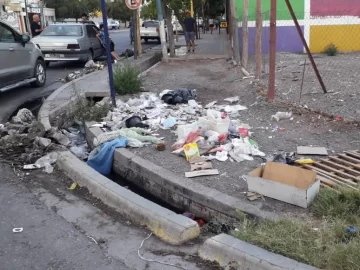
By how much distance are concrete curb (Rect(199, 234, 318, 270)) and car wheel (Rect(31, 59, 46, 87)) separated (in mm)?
8770

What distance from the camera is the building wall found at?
17125 mm

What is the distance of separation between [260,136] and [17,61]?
6258 mm

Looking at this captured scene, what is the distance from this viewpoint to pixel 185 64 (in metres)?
16.2

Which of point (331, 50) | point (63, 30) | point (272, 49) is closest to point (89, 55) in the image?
point (63, 30)

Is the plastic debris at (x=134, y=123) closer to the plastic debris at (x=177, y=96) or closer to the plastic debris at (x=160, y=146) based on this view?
the plastic debris at (x=160, y=146)

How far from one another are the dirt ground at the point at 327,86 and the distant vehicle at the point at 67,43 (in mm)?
6721

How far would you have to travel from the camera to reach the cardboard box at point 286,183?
412cm

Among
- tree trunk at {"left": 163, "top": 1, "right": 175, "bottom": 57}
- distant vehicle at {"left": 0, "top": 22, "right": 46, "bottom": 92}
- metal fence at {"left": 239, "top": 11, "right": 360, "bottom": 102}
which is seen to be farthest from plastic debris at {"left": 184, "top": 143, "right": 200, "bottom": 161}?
tree trunk at {"left": 163, "top": 1, "right": 175, "bottom": 57}

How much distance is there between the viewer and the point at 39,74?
11.5m

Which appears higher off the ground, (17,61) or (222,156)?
(17,61)

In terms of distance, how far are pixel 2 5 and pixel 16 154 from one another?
38143mm

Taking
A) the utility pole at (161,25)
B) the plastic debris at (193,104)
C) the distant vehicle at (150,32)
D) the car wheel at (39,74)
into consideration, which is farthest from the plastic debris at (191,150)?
the distant vehicle at (150,32)

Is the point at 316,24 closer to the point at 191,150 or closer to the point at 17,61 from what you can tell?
the point at 17,61

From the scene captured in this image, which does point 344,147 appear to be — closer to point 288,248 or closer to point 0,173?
point 288,248
